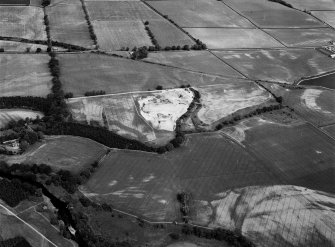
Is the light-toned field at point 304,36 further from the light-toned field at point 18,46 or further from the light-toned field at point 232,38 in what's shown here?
the light-toned field at point 18,46

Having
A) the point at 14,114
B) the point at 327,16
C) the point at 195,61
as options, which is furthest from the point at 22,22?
the point at 327,16

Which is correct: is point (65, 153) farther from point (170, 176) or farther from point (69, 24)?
point (69, 24)

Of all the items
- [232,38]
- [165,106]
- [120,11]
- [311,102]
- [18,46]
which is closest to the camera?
[165,106]

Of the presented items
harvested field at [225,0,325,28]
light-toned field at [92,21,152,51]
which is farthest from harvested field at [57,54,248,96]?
harvested field at [225,0,325,28]

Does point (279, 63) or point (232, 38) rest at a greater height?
point (232, 38)

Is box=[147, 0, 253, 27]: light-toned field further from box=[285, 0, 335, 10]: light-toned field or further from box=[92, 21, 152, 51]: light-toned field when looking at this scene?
box=[285, 0, 335, 10]: light-toned field

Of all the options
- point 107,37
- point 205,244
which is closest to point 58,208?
point 205,244

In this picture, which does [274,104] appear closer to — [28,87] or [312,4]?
[28,87]
